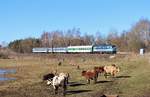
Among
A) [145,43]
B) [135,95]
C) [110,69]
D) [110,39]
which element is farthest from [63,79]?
[110,39]

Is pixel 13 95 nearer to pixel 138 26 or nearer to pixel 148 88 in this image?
pixel 148 88

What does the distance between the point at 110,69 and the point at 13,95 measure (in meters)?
14.7

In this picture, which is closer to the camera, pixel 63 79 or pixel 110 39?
pixel 63 79

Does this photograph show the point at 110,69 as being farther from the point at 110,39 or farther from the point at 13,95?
the point at 110,39

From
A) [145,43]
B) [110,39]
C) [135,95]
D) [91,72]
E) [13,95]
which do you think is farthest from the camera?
[110,39]

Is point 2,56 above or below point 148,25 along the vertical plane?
below

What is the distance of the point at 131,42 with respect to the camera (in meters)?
141

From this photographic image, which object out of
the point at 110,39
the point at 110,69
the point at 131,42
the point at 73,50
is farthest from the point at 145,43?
the point at 110,69

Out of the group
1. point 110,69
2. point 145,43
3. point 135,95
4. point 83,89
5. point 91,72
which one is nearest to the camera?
point 135,95

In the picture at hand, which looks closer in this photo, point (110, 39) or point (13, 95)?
point (13, 95)

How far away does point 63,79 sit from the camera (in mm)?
28094

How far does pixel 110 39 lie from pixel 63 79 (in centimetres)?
16263

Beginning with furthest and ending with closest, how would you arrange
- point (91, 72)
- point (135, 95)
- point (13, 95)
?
point (91, 72)
point (13, 95)
point (135, 95)

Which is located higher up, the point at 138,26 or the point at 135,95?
the point at 138,26
